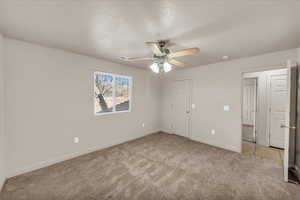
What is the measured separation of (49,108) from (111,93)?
1472mm

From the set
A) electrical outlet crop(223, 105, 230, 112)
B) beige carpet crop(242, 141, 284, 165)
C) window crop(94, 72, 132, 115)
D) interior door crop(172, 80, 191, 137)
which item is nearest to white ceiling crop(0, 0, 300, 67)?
window crop(94, 72, 132, 115)

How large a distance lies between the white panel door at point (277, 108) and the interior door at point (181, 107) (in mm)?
2208

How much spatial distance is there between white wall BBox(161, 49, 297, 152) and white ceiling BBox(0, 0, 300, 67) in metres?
0.49

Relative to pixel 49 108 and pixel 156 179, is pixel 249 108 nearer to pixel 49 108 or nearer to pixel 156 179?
pixel 156 179

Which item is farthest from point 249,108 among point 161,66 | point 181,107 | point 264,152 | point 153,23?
point 153,23

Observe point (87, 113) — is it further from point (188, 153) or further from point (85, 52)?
point (188, 153)

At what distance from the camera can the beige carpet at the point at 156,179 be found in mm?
1812

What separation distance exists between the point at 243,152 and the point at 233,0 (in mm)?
3456

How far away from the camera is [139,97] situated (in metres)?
4.37

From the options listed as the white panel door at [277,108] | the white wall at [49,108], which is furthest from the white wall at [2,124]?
the white panel door at [277,108]

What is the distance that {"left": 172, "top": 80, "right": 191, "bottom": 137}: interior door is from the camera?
4.33m

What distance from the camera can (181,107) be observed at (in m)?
4.50

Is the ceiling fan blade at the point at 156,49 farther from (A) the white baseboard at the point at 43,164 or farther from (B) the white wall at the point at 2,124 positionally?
(A) the white baseboard at the point at 43,164

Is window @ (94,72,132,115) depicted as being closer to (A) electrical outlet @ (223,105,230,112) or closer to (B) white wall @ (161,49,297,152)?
(B) white wall @ (161,49,297,152)
